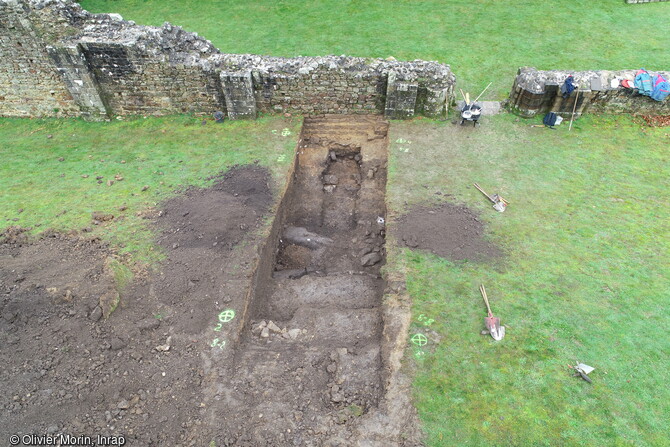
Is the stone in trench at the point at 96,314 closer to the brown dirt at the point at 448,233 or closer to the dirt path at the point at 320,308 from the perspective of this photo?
the dirt path at the point at 320,308

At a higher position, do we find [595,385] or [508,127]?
[508,127]

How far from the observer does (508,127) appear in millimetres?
10555

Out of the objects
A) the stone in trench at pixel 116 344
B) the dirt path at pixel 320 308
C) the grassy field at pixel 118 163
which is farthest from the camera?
the grassy field at pixel 118 163

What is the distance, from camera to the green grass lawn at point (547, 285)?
5.28 m

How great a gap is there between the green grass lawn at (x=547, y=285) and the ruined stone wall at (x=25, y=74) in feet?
30.4

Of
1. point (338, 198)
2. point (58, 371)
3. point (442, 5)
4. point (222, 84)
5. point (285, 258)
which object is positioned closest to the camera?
point (58, 371)

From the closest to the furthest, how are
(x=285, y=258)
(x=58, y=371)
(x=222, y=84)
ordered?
1. (x=58, y=371)
2. (x=285, y=258)
3. (x=222, y=84)

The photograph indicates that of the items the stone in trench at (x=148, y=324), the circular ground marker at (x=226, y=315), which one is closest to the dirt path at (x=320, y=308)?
the circular ground marker at (x=226, y=315)

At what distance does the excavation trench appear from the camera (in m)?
5.41

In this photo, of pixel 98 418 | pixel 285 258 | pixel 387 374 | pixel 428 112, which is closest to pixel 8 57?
pixel 285 258

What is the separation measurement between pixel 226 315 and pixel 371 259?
2994mm

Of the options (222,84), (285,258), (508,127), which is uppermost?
(222,84)

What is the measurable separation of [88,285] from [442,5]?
1574 centimetres

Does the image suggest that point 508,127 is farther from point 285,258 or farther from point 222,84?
point 222,84
